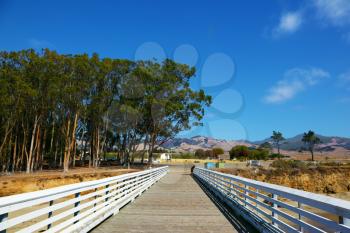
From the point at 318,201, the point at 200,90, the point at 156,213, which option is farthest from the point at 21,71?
the point at 318,201

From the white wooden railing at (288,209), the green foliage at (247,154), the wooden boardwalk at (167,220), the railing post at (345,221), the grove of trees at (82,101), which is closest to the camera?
the railing post at (345,221)

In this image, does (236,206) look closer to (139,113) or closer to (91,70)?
(91,70)

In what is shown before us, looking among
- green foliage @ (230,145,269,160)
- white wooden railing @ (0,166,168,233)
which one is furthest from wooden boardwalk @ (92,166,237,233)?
green foliage @ (230,145,269,160)

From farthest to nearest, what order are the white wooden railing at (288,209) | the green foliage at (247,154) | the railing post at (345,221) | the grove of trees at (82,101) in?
1. the green foliage at (247,154)
2. the grove of trees at (82,101)
3. the white wooden railing at (288,209)
4. the railing post at (345,221)

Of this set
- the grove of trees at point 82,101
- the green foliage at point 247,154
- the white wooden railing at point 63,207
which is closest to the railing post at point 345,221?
Result: the white wooden railing at point 63,207

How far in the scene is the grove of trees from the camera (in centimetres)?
3958

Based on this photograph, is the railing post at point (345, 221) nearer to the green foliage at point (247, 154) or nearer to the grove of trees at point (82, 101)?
the grove of trees at point (82, 101)

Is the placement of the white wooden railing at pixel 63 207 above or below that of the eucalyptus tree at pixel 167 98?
below

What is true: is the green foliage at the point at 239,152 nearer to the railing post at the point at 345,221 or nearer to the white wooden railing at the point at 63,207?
the white wooden railing at the point at 63,207

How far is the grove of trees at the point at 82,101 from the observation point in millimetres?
39575

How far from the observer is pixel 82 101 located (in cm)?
4491

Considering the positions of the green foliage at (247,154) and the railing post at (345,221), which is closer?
the railing post at (345,221)

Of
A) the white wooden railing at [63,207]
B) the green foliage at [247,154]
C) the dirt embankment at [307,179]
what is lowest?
the dirt embankment at [307,179]

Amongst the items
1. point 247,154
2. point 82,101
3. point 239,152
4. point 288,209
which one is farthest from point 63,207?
point 239,152
